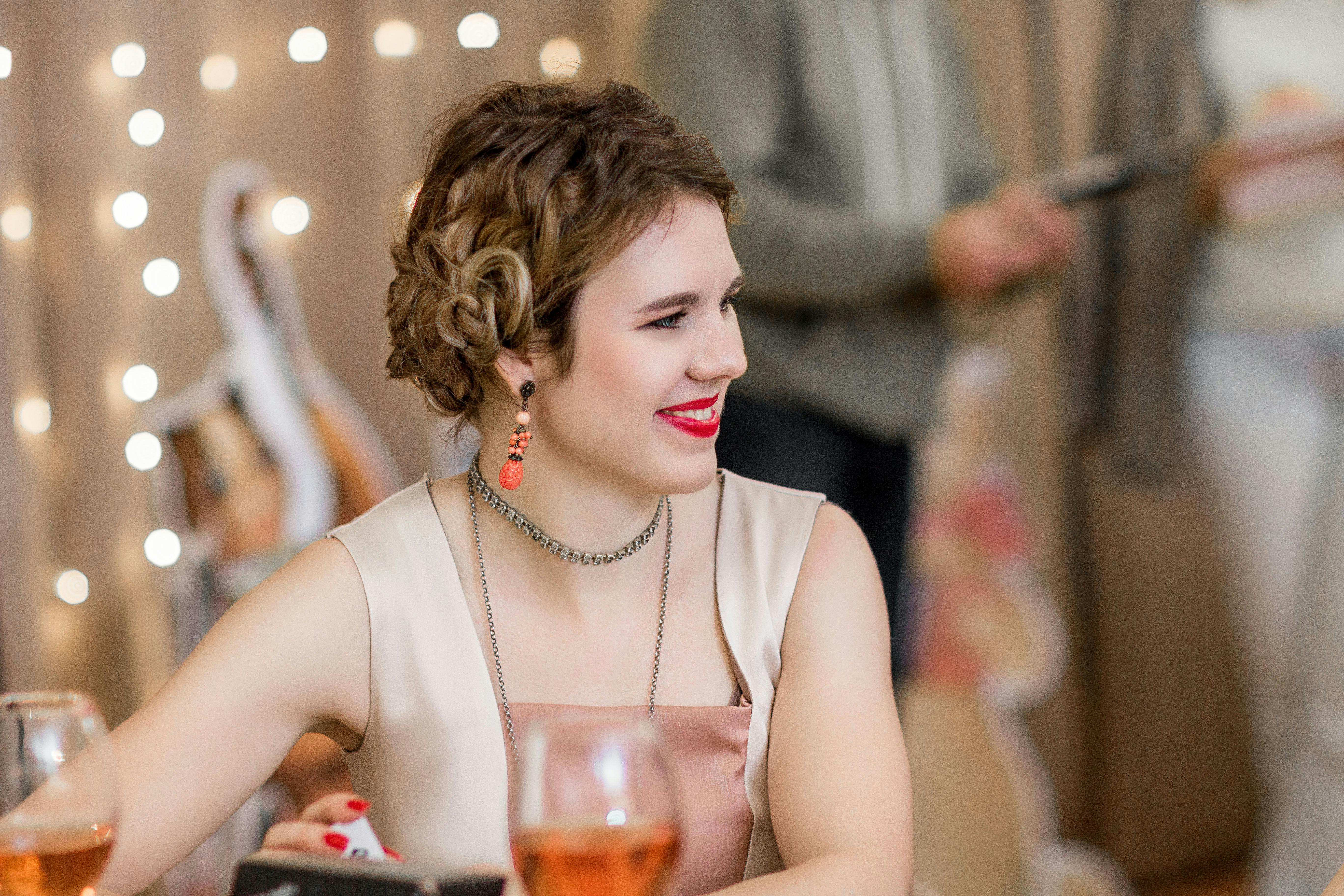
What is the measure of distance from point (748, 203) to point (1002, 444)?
653 mm

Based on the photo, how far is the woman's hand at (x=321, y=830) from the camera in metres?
0.74

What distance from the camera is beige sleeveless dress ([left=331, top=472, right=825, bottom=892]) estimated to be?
38.4 inches

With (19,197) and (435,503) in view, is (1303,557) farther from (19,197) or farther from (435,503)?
(19,197)

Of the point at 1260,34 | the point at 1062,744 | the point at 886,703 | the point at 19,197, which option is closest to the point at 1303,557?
the point at 1062,744

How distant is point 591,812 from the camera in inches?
19.4

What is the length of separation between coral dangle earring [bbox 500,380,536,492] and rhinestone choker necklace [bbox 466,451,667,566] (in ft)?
0.06

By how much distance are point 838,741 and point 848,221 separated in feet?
3.89

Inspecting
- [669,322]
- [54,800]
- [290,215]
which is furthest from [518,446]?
[290,215]

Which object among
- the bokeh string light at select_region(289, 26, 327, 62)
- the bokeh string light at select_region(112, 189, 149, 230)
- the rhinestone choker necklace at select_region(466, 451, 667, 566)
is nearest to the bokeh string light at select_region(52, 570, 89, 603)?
the bokeh string light at select_region(112, 189, 149, 230)

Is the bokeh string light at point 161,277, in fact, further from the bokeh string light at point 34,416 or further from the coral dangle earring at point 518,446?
the coral dangle earring at point 518,446

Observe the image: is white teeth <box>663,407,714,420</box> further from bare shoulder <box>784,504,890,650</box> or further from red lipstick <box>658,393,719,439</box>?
bare shoulder <box>784,504,890,650</box>

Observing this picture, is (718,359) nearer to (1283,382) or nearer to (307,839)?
(307,839)

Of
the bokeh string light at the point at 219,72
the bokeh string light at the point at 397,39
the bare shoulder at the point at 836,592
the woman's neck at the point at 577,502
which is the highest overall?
the bokeh string light at the point at 397,39

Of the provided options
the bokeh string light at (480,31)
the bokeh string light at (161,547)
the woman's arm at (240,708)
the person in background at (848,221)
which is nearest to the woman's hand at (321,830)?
the woman's arm at (240,708)
